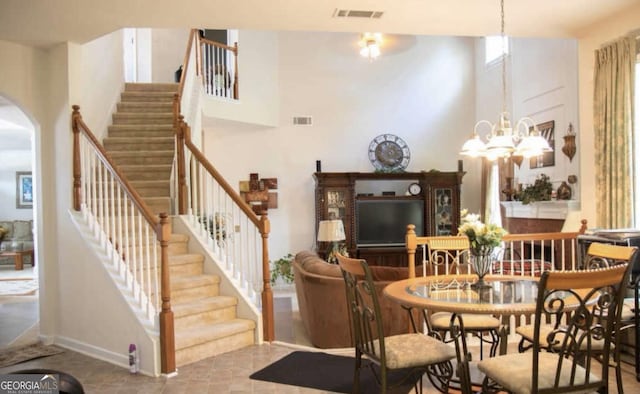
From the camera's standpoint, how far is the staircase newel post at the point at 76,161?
4.91m

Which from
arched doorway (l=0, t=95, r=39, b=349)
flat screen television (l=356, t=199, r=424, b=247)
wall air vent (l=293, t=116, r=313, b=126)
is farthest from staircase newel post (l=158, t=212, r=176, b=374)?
wall air vent (l=293, t=116, r=313, b=126)

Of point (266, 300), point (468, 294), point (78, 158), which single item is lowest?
point (266, 300)

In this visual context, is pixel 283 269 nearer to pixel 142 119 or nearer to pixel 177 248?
pixel 142 119

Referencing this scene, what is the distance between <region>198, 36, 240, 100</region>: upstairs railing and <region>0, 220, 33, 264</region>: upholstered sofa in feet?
23.4

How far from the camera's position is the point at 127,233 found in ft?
14.4

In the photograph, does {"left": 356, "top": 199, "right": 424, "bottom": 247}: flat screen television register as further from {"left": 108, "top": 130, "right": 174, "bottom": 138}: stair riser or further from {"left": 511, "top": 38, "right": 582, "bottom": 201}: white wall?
{"left": 108, "top": 130, "right": 174, "bottom": 138}: stair riser

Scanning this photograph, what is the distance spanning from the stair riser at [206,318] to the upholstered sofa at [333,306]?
98 centimetres

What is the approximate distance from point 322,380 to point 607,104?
3.74 metres

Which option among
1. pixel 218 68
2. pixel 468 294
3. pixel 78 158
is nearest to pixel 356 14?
pixel 468 294

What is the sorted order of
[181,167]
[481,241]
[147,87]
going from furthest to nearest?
[147,87] → [181,167] → [481,241]

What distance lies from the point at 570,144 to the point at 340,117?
4405 mm

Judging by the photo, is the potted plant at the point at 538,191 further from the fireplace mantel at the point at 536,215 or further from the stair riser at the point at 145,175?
the stair riser at the point at 145,175

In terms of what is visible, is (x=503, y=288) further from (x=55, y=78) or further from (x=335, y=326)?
(x=55, y=78)

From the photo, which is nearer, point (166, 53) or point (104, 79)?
point (104, 79)
